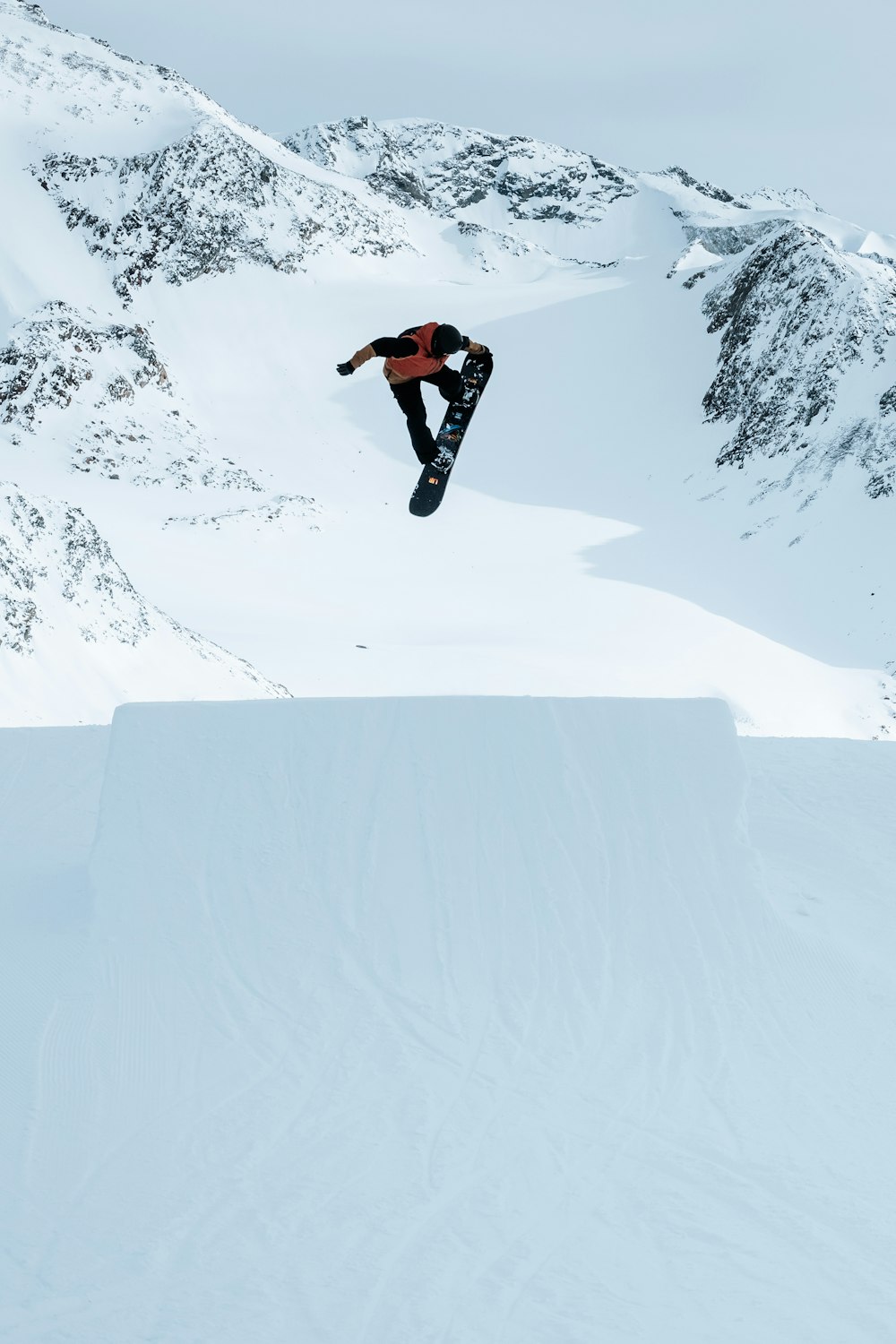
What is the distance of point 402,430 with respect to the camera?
48.9 meters

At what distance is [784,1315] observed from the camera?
5.40 metres

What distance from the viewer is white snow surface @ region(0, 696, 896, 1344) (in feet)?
18.1

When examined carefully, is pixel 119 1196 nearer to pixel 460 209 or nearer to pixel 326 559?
pixel 326 559

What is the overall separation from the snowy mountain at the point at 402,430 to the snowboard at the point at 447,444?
331 inches

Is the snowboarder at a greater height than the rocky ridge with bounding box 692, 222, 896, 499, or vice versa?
the snowboarder

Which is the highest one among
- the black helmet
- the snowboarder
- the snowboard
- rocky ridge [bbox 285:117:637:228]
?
the black helmet

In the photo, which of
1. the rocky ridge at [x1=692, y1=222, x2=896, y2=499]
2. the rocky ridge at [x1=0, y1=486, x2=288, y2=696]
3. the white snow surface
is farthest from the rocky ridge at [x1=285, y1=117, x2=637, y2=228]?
the white snow surface

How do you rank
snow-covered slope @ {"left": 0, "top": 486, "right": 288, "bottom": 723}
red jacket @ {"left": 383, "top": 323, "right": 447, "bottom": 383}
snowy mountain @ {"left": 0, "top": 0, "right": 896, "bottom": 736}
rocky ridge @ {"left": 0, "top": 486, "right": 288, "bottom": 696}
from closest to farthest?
red jacket @ {"left": 383, "top": 323, "right": 447, "bottom": 383}
snow-covered slope @ {"left": 0, "top": 486, "right": 288, "bottom": 723}
rocky ridge @ {"left": 0, "top": 486, "right": 288, "bottom": 696}
snowy mountain @ {"left": 0, "top": 0, "right": 896, "bottom": 736}

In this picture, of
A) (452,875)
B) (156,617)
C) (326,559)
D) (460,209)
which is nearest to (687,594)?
(326,559)

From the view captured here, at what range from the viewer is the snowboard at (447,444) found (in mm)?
11133

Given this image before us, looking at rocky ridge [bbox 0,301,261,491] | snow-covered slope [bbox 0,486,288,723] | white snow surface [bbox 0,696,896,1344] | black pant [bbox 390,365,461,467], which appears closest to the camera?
white snow surface [bbox 0,696,896,1344]

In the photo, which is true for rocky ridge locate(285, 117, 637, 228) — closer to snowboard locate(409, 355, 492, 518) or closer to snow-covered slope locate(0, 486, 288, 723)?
snow-covered slope locate(0, 486, 288, 723)

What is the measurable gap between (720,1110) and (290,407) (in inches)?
1797

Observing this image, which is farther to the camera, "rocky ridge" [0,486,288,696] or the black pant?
"rocky ridge" [0,486,288,696]
